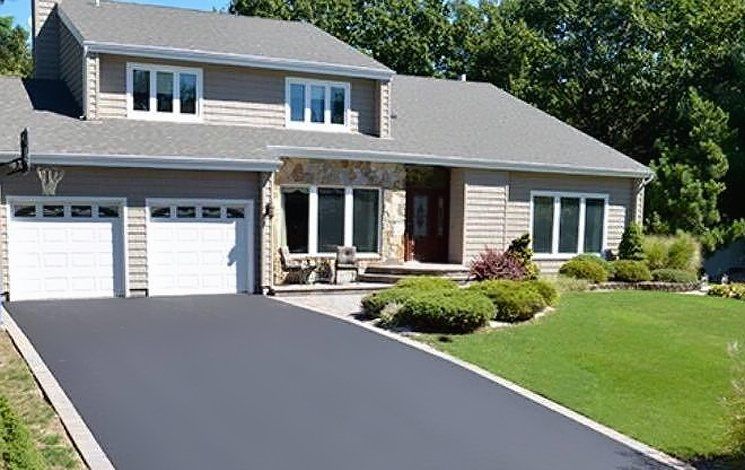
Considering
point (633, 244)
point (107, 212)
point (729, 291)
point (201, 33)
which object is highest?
point (201, 33)

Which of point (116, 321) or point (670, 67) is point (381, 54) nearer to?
point (670, 67)

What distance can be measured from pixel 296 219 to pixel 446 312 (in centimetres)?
686

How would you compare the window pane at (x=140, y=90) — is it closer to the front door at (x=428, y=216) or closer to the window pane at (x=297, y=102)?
the window pane at (x=297, y=102)

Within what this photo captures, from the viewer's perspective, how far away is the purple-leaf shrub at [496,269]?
18594 millimetres

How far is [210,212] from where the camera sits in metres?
17.0

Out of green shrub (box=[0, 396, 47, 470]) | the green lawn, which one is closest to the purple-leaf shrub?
the green lawn

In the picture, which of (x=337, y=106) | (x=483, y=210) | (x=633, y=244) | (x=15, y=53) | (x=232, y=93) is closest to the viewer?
(x=232, y=93)

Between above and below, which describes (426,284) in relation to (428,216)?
below

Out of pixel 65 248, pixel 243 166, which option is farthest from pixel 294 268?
pixel 65 248

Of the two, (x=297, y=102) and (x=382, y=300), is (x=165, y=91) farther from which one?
(x=382, y=300)

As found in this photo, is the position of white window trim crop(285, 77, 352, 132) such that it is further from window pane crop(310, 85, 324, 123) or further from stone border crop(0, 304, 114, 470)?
stone border crop(0, 304, 114, 470)

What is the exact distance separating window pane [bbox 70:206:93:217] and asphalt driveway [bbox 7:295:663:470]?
3283mm

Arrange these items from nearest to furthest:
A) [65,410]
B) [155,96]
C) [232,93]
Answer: [65,410] < [155,96] < [232,93]

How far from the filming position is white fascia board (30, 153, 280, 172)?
49.8ft
